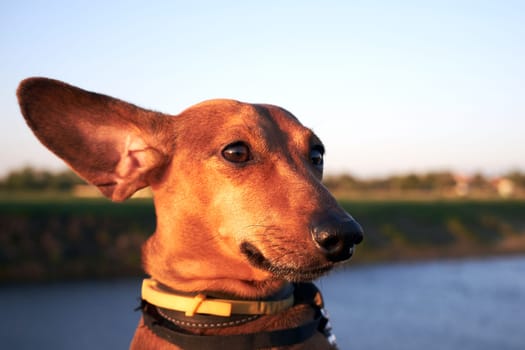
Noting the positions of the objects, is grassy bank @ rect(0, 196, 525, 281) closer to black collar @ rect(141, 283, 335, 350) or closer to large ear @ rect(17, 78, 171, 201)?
large ear @ rect(17, 78, 171, 201)

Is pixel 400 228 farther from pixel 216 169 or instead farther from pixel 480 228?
pixel 216 169

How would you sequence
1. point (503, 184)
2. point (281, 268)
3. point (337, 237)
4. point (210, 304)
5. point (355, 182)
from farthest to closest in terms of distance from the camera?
point (503, 184), point (355, 182), point (210, 304), point (281, 268), point (337, 237)

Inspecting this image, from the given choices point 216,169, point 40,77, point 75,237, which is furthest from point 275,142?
point 75,237

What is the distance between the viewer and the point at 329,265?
2.80m

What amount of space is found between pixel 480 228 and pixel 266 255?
3985 centimetres

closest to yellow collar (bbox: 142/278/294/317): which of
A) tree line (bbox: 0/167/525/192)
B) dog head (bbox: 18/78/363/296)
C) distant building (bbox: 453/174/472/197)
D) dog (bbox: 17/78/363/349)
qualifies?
dog (bbox: 17/78/363/349)

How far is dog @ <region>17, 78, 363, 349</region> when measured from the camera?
2.95 meters

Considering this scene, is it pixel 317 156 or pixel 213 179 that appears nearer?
pixel 213 179

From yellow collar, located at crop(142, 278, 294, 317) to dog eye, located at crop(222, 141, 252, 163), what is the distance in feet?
2.91

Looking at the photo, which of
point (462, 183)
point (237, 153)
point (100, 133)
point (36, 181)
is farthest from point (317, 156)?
point (462, 183)

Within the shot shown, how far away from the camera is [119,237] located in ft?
76.9

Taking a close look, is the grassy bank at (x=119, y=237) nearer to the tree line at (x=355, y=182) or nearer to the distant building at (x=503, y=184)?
the tree line at (x=355, y=182)

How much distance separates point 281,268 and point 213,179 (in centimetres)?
75

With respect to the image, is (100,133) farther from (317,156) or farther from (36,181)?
(36,181)
